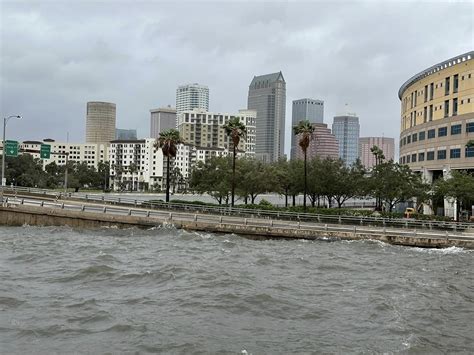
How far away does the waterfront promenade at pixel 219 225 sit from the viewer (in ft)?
157

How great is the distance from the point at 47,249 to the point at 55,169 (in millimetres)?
169932

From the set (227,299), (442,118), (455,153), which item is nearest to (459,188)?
(455,153)

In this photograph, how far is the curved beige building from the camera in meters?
77.5

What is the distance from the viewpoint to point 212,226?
167ft

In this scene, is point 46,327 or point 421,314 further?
point 421,314

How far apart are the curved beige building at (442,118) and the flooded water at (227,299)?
39.3m

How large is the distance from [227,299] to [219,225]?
2621 centimetres

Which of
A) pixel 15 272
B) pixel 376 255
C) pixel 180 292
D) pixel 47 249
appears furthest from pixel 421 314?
pixel 47 249

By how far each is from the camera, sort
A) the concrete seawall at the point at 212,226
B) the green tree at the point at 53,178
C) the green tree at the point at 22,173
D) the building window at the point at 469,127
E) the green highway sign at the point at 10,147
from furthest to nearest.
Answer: the green tree at the point at 53,178, the green tree at the point at 22,173, the building window at the point at 469,127, the green highway sign at the point at 10,147, the concrete seawall at the point at 212,226

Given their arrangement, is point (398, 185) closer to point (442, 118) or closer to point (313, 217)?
point (313, 217)

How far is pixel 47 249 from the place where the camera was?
126 feet

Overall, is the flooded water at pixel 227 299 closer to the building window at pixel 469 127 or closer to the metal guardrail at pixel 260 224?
the metal guardrail at pixel 260 224

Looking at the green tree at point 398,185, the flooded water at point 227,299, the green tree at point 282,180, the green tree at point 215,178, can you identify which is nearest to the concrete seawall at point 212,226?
the flooded water at point 227,299

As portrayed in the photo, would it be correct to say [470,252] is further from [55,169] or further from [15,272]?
[55,169]
